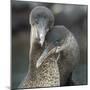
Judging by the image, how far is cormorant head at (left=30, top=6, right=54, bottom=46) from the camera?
239 centimetres

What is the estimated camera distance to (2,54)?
2307mm

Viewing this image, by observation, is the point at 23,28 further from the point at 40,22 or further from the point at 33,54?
the point at 33,54

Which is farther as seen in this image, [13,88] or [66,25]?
[66,25]

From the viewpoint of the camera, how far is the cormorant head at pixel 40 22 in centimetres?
239

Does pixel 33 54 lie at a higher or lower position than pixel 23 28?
lower

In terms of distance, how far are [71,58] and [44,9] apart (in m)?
0.64

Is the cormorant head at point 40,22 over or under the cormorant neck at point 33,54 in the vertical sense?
over

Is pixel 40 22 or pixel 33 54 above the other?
pixel 40 22

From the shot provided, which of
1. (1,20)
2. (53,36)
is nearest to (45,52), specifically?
(53,36)

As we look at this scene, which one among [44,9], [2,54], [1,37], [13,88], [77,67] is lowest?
[13,88]

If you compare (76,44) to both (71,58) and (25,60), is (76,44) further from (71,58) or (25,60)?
(25,60)

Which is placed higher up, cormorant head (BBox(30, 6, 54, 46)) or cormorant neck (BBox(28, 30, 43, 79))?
cormorant head (BBox(30, 6, 54, 46))

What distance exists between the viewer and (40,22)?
2.40 meters

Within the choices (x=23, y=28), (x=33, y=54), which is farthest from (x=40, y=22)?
(x=33, y=54)
